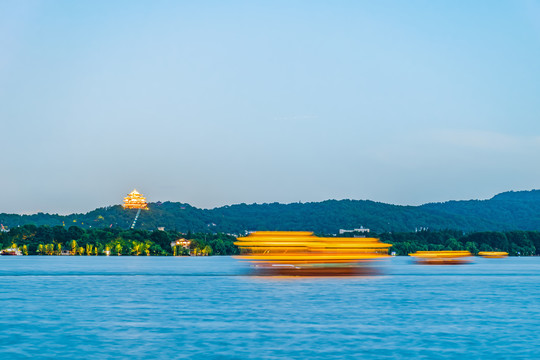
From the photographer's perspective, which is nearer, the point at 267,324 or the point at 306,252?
the point at 267,324

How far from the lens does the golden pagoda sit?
369 ft

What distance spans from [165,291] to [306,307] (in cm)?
2317

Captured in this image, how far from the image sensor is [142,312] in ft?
176

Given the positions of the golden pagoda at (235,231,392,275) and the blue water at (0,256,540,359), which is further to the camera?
the golden pagoda at (235,231,392,275)

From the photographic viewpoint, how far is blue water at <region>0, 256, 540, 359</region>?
36.3m

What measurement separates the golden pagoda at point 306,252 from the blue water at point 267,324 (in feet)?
112

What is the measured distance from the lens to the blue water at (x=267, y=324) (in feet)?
119

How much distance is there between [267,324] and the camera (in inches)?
1829

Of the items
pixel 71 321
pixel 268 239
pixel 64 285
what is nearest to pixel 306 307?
pixel 71 321

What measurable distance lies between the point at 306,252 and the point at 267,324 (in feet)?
233

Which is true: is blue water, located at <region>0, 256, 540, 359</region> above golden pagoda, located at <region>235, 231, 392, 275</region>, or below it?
below

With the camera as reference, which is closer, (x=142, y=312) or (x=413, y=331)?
(x=413, y=331)

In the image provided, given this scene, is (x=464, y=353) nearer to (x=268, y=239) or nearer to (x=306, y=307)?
(x=306, y=307)

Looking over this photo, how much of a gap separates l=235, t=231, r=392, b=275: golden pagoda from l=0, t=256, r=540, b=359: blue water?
112 feet
